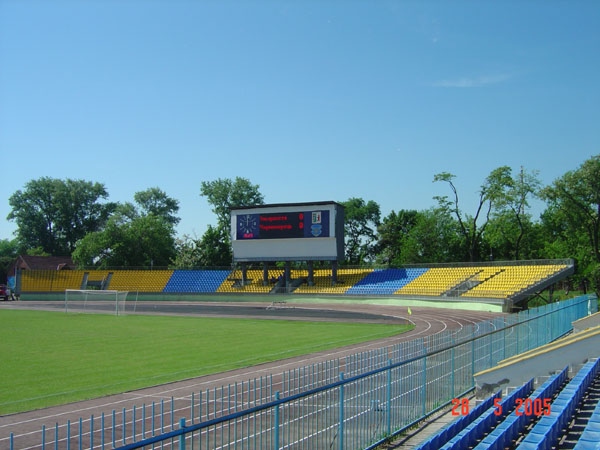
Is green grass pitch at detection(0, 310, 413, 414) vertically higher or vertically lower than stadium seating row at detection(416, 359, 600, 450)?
lower

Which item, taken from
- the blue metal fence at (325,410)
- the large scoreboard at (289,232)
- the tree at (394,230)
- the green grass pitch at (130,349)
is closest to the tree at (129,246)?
the large scoreboard at (289,232)

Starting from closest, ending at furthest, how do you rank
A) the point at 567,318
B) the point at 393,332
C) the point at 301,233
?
the point at 567,318
the point at 393,332
the point at 301,233

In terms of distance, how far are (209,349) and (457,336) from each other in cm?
1194

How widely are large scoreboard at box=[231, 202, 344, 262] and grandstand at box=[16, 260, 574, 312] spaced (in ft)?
15.0

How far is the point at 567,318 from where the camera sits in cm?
2731

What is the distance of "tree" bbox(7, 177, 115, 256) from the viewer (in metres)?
121

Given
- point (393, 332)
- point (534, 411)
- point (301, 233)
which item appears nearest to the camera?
point (534, 411)

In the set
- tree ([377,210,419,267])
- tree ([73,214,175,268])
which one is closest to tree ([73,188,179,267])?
tree ([73,214,175,268])

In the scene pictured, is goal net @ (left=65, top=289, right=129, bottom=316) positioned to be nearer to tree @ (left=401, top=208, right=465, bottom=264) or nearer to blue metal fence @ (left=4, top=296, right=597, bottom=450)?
blue metal fence @ (left=4, top=296, right=597, bottom=450)

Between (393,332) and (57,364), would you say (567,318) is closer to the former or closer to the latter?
(393,332)

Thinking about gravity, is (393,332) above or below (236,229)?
below

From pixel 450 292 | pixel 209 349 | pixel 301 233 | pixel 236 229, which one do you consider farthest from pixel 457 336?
Result: pixel 236 229

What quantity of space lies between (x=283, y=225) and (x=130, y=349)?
4244cm

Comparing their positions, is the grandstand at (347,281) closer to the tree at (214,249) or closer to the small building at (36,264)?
the tree at (214,249)
